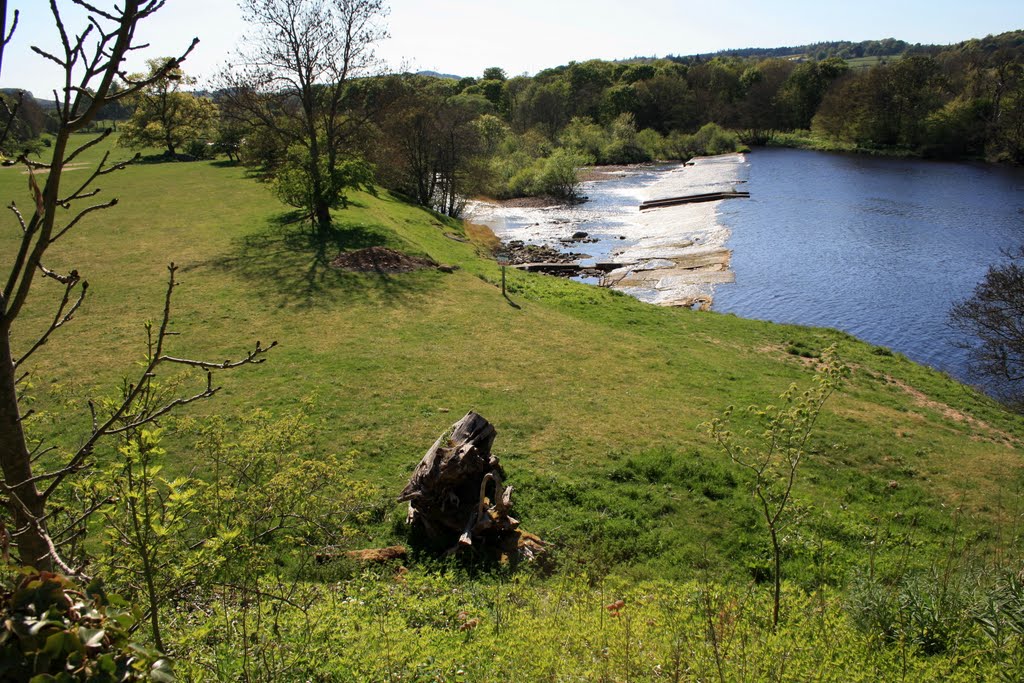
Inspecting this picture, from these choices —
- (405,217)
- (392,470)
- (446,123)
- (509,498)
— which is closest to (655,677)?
(509,498)

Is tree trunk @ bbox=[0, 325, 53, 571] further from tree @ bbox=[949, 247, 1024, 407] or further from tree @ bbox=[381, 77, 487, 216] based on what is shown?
tree @ bbox=[381, 77, 487, 216]

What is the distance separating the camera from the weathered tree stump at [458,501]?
10.1m

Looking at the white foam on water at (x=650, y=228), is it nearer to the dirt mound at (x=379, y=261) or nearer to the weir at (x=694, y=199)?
the weir at (x=694, y=199)

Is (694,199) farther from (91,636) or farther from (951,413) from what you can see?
(91,636)

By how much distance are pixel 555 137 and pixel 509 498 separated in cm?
7929

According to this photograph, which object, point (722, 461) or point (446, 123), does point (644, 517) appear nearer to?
point (722, 461)

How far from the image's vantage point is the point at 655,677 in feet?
18.1

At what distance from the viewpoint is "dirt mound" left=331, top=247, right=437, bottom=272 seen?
86.3 feet

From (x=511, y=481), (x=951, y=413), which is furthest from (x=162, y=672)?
(x=951, y=413)

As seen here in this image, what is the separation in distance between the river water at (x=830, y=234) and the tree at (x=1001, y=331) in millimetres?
792

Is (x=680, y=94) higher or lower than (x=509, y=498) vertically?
higher

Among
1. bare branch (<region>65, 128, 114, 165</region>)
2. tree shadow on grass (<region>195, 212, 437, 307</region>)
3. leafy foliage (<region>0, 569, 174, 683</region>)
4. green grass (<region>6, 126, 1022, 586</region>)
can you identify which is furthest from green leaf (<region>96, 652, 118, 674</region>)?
tree shadow on grass (<region>195, 212, 437, 307</region>)

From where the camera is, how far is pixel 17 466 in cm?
332

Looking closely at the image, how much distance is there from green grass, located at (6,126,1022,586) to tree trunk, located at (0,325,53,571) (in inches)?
166
